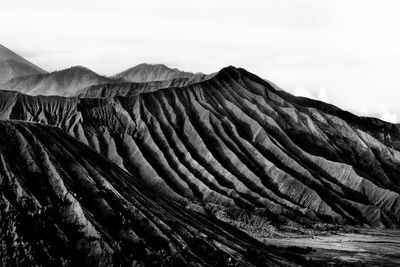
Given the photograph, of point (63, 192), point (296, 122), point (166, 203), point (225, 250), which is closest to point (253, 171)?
point (296, 122)

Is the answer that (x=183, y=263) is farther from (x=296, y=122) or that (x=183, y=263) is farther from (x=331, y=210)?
(x=296, y=122)

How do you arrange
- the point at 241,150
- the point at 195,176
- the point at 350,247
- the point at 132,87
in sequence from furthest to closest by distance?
the point at 132,87
the point at 241,150
the point at 195,176
the point at 350,247

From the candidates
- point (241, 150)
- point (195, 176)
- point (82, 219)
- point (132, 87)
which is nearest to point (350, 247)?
point (195, 176)

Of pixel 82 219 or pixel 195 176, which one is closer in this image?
pixel 82 219

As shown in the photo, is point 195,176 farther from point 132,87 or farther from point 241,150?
point 132,87

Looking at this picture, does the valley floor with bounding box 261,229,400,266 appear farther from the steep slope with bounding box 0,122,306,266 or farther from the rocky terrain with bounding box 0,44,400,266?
the steep slope with bounding box 0,122,306,266

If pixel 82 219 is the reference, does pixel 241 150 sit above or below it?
above

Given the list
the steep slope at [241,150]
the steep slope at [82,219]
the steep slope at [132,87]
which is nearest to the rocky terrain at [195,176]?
the steep slope at [82,219]
